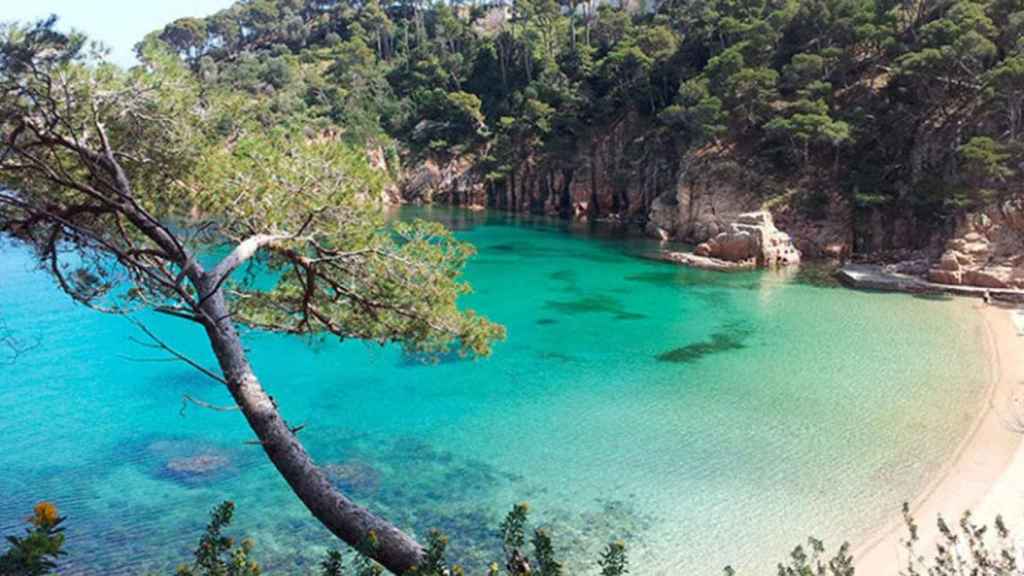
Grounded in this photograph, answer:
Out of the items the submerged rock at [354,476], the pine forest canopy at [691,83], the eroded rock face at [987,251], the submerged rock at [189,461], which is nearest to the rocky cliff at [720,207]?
the eroded rock face at [987,251]

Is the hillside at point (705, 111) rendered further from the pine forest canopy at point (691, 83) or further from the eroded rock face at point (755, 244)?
the eroded rock face at point (755, 244)

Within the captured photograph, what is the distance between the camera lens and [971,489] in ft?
39.4

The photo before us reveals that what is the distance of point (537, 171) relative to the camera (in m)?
54.7

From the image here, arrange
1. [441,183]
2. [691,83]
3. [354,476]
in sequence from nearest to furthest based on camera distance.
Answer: [354,476]
[691,83]
[441,183]

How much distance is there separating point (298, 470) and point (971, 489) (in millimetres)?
11851

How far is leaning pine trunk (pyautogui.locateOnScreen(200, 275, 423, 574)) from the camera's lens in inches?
195

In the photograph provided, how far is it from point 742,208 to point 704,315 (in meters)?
14.6

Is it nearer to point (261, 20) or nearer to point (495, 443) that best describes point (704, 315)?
point (495, 443)

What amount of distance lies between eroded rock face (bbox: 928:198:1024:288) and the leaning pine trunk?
28137 millimetres

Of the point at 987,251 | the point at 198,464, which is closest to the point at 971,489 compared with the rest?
the point at 198,464

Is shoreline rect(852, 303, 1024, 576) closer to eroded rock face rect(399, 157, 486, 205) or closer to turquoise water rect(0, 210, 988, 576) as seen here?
turquoise water rect(0, 210, 988, 576)

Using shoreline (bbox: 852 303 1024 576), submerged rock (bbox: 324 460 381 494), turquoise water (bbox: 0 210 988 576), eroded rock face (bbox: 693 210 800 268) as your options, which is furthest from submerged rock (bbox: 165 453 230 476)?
eroded rock face (bbox: 693 210 800 268)

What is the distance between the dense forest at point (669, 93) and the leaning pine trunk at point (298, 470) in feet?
31.0

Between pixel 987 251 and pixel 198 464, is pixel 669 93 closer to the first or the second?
pixel 987 251
